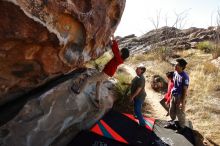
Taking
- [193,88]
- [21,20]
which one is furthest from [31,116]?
[193,88]

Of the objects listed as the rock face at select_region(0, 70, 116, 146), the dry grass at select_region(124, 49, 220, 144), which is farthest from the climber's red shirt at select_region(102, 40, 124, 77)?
the dry grass at select_region(124, 49, 220, 144)

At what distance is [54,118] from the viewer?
552cm

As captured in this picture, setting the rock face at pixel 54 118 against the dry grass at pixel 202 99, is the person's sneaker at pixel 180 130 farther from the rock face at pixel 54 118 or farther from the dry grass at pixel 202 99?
the rock face at pixel 54 118

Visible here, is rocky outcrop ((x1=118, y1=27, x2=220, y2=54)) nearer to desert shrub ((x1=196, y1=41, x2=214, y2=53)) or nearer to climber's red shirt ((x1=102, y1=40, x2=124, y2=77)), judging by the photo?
desert shrub ((x1=196, y1=41, x2=214, y2=53))

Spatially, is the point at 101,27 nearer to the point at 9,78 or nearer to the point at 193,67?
the point at 9,78

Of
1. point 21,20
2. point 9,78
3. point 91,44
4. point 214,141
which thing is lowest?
point 214,141

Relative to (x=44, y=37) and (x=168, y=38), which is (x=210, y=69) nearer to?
(x=44, y=37)

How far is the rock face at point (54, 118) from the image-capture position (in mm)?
4938

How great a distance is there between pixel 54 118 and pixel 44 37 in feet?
5.92

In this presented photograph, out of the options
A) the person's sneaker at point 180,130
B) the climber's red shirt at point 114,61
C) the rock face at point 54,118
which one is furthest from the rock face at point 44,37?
the person's sneaker at point 180,130

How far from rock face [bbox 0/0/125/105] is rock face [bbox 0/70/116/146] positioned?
39 cm

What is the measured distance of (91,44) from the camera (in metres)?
5.62

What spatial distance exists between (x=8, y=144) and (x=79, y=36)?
1.99m

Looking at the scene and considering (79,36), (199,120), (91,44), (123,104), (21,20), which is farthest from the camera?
(123,104)
